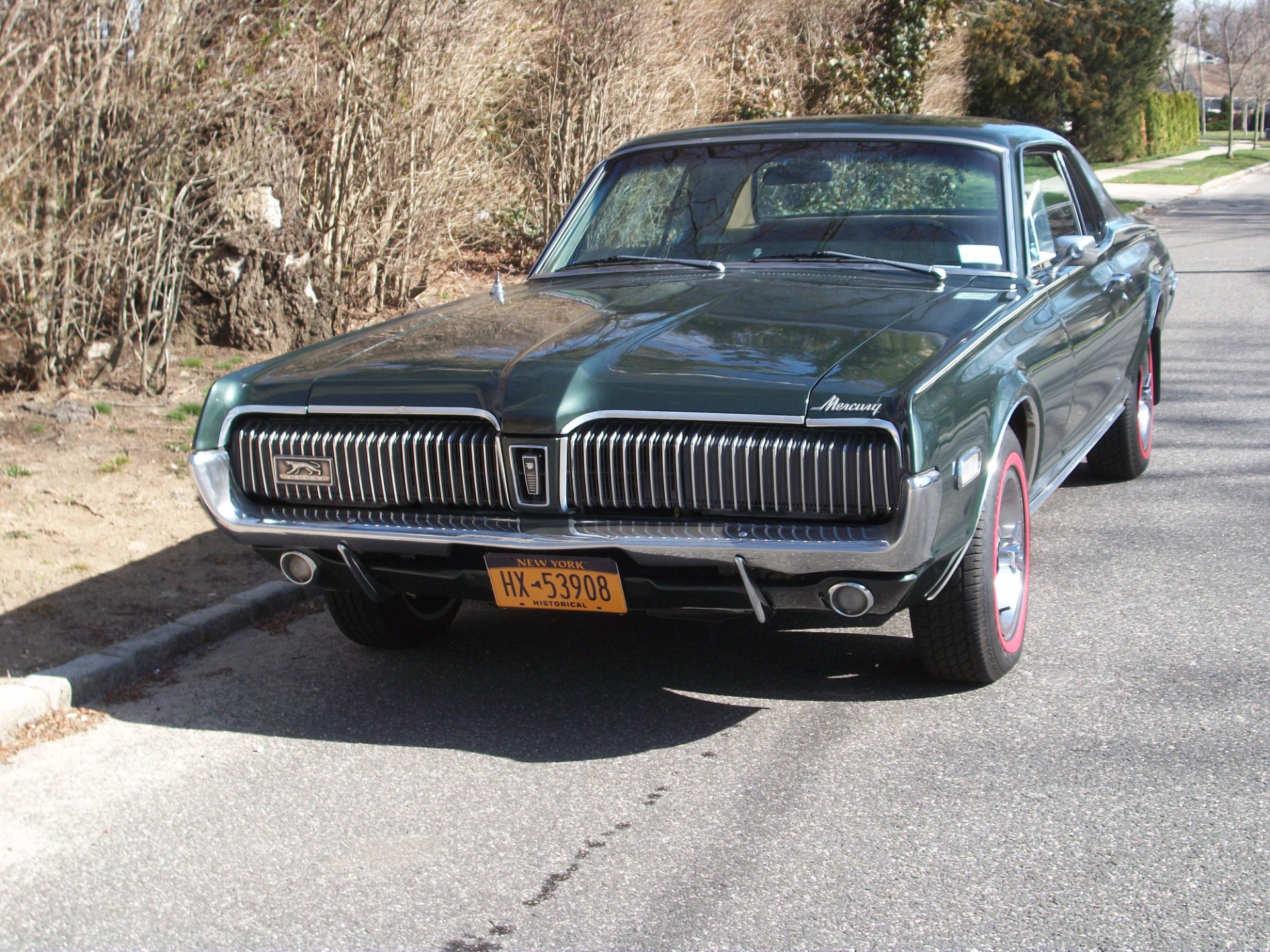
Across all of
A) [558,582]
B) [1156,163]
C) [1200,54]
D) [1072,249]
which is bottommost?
[1156,163]

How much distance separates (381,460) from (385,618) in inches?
39.5

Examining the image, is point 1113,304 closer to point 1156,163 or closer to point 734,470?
point 734,470

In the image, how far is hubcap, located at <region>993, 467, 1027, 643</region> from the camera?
4203 mm

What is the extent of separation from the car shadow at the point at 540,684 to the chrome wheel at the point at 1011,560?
0.95 ft

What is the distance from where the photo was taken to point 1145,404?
673 centimetres

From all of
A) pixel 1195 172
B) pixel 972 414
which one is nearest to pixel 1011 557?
pixel 972 414

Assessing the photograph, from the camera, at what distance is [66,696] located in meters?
4.29

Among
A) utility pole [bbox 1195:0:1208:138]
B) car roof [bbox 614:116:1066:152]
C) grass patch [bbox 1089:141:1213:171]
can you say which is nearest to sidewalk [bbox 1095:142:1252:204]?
grass patch [bbox 1089:141:1213:171]

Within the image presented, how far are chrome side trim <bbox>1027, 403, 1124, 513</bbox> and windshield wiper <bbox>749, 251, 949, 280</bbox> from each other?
0.84 metres

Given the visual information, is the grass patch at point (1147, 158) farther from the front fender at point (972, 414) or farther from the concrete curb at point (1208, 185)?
the front fender at point (972, 414)

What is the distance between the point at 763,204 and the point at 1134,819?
2.71m

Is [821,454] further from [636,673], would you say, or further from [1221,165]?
[1221,165]

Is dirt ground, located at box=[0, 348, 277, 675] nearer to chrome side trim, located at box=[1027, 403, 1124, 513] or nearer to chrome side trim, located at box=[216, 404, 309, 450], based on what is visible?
chrome side trim, located at box=[216, 404, 309, 450]

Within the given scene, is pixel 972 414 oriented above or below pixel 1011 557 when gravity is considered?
above
